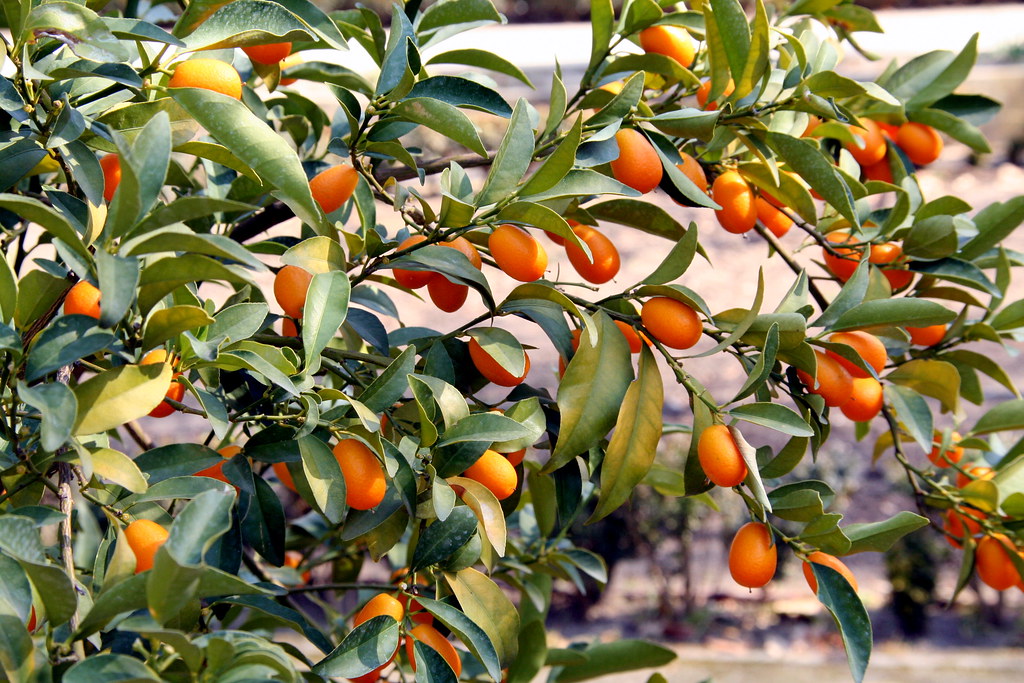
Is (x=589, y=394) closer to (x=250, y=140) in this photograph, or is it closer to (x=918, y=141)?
(x=250, y=140)

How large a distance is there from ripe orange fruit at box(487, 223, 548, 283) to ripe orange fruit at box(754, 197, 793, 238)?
314mm

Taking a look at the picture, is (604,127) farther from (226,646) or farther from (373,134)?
(226,646)

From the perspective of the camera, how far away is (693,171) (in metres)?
0.73

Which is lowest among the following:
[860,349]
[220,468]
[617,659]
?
[617,659]

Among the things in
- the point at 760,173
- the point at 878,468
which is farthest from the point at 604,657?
the point at 878,468

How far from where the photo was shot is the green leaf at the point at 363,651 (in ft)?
1.82

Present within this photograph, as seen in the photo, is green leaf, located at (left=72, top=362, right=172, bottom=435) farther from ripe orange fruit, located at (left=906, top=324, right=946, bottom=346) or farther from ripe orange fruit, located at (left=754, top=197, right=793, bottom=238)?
ripe orange fruit, located at (left=906, top=324, right=946, bottom=346)

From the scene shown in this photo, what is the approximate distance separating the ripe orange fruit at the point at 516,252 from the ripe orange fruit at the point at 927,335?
46 centimetres

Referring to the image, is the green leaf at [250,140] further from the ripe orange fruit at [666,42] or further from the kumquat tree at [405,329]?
the ripe orange fruit at [666,42]

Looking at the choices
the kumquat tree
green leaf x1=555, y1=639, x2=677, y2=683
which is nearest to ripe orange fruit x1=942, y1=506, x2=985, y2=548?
the kumquat tree

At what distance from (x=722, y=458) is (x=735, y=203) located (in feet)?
0.76

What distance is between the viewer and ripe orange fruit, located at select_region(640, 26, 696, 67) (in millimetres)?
774

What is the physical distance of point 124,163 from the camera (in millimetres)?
418

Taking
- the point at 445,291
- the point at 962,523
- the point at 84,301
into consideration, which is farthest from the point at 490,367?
the point at 962,523
